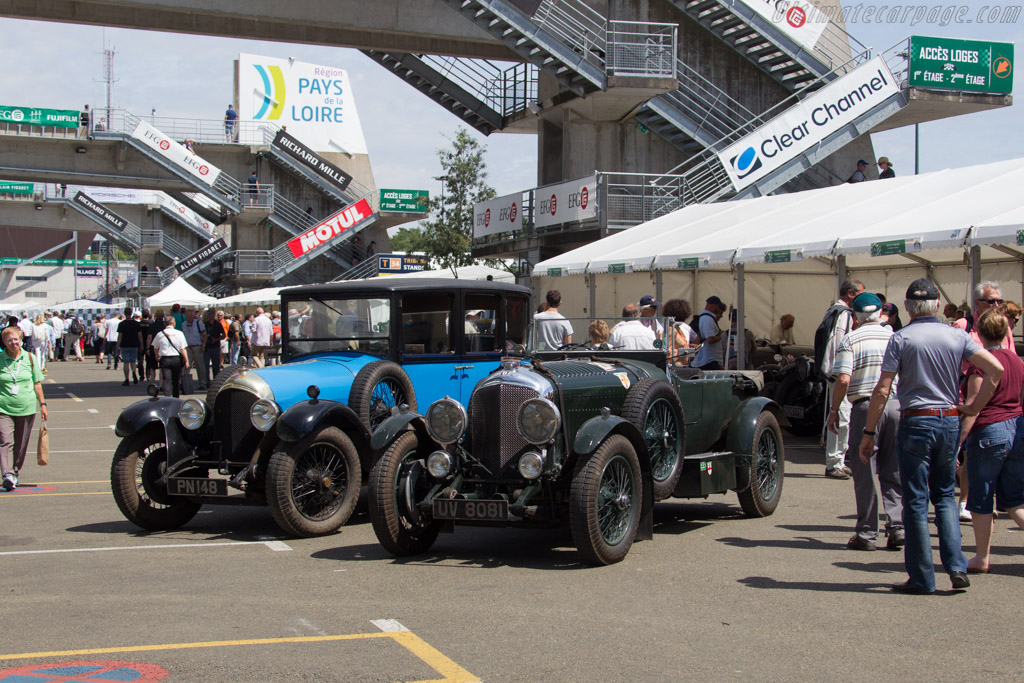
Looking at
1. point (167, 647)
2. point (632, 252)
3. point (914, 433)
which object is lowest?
point (167, 647)

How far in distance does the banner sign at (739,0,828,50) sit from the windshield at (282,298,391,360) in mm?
21769

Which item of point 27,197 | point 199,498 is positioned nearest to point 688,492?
point 199,498

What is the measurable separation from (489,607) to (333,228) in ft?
142

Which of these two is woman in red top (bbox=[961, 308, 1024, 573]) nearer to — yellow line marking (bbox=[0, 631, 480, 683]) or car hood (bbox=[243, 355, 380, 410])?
yellow line marking (bbox=[0, 631, 480, 683])

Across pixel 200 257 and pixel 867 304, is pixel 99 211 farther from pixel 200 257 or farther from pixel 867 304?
pixel 867 304

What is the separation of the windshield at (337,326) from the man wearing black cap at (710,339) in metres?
5.19

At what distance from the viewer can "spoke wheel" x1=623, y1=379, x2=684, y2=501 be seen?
24.0 feet

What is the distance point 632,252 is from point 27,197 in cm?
5273

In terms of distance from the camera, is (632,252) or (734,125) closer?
(632,252)

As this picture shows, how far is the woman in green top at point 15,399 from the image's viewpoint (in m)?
10.1

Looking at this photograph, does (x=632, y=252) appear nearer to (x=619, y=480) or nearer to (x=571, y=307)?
(x=571, y=307)

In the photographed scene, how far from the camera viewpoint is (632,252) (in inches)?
680

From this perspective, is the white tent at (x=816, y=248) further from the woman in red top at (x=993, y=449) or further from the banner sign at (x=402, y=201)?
the banner sign at (x=402, y=201)

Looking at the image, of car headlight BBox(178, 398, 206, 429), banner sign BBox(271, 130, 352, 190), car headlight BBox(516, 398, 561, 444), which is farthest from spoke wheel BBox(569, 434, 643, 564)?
banner sign BBox(271, 130, 352, 190)
